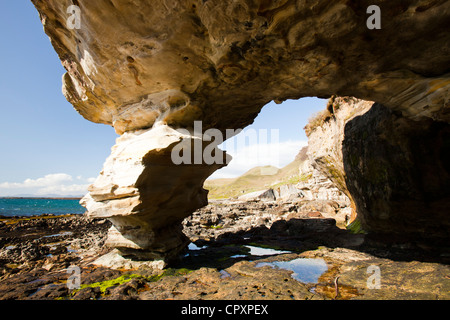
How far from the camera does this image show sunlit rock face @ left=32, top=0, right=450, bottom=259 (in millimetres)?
4758

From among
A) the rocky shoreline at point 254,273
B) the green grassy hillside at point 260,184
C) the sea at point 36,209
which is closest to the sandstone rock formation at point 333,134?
the rocky shoreline at point 254,273

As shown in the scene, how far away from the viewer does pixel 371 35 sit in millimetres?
5328

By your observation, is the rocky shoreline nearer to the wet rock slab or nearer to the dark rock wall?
the wet rock slab

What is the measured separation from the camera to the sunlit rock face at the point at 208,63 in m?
4.76

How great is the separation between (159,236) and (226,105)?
618 cm

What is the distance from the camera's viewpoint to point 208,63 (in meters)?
6.48

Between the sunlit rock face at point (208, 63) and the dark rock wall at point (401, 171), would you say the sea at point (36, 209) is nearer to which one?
the sunlit rock face at point (208, 63)

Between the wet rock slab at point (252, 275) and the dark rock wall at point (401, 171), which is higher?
the dark rock wall at point (401, 171)

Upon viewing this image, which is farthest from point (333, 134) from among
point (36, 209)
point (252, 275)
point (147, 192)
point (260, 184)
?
point (36, 209)

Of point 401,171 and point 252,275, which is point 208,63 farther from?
point 401,171

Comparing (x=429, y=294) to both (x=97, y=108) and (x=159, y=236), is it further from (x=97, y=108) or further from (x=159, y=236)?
(x=97, y=108)

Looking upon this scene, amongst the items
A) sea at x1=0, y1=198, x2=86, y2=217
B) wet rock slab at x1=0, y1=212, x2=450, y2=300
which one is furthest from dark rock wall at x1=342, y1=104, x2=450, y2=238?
sea at x1=0, y1=198, x2=86, y2=217

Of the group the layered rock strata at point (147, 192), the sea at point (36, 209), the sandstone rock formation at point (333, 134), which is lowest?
the sea at point (36, 209)
